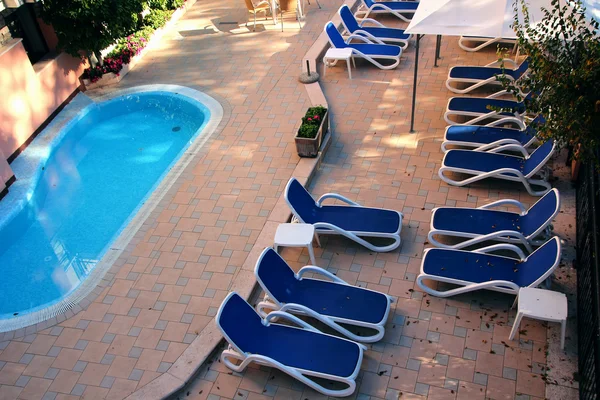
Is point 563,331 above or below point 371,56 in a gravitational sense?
below

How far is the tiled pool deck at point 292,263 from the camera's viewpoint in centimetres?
618

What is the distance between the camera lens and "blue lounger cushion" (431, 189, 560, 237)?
6992 mm

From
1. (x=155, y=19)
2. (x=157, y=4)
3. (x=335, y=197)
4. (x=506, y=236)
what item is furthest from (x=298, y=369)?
(x=157, y=4)

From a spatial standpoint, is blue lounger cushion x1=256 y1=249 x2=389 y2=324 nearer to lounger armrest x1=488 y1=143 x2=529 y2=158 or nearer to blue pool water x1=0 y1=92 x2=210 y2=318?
blue pool water x1=0 y1=92 x2=210 y2=318

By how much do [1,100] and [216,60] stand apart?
4.92m

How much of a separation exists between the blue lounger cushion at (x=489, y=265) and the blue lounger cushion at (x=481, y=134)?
9.01 ft

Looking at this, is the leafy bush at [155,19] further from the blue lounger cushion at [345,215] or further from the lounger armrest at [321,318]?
the lounger armrest at [321,318]

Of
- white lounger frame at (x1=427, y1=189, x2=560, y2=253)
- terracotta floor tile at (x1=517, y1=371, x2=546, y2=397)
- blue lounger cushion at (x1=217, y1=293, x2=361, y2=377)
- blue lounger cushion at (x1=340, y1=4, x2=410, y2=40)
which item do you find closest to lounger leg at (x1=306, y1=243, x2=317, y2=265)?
blue lounger cushion at (x1=217, y1=293, x2=361, y2=377)

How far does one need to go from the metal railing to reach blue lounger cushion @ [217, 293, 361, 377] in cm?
239

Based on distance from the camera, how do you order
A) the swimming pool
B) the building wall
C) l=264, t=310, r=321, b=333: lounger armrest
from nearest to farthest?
l=264, t=310, r=321, b=333: lounger armrest
the swimming pool
the building wall

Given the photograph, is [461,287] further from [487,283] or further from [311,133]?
[311,133]

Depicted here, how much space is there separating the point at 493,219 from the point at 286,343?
3.41 metres

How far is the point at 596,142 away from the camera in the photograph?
5.50 m

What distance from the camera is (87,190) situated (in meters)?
10.5
